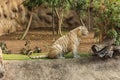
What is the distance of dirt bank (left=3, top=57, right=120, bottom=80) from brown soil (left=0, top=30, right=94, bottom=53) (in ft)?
15.6

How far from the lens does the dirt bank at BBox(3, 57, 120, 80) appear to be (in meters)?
8.84

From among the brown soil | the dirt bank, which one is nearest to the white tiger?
the dirt bank

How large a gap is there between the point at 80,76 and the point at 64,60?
53 centimetres

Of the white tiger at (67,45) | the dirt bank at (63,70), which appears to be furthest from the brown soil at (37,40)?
the dirt bank at (63,70)

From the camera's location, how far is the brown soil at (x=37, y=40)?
1464 cm

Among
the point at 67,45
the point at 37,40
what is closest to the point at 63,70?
the point at 67,45

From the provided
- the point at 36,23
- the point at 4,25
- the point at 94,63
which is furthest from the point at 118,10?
the point at 36,23

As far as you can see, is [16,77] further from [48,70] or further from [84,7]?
[84,7]

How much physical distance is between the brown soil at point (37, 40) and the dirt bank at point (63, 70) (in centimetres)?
476

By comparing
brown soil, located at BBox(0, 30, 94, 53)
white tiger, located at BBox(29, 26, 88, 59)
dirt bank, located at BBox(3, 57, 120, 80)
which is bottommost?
brown soil, located at BBox(0, 30, 94, 53)

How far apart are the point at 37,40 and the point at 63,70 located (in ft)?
26.2

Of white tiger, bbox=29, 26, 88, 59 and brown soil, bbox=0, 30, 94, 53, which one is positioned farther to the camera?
brown soil, bbox=0, 30, 94, 53

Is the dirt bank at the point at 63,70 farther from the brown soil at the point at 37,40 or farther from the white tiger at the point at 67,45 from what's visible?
the brown soil at the point at 37,40

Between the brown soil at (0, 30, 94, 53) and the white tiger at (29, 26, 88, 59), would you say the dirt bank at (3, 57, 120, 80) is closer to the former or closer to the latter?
the white tiger at (29, 26, 88, 59)
